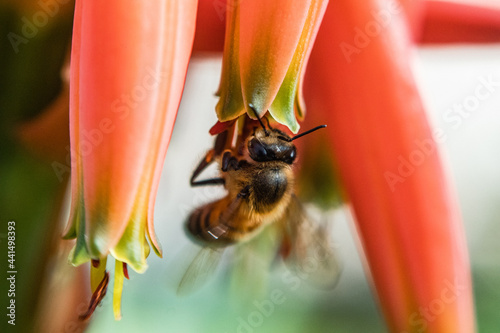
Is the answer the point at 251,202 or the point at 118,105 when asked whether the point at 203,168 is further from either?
the point at 118,105

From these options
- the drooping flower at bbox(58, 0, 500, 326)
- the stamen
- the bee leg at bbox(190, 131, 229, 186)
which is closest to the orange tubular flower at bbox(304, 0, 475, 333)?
the drooping flower at bbox(58, 0, 500, 326)

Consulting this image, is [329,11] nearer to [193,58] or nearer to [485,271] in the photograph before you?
[193,58]

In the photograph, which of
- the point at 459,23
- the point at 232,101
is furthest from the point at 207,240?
the point at 459,23

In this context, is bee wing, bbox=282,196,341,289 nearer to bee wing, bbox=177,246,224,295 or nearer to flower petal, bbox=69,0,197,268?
bee wing, bbox=177,246,224,295

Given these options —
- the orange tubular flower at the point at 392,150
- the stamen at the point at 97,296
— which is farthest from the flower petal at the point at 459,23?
the stamen at the point at 97,296

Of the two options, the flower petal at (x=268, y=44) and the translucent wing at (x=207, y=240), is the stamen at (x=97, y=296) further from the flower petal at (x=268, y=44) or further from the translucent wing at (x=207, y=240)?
the flower petal at (x=268, y=44)

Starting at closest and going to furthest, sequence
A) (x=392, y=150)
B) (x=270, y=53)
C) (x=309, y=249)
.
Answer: (x=270, y=53)
(x=392, y=150)
(x=309, y=249)
